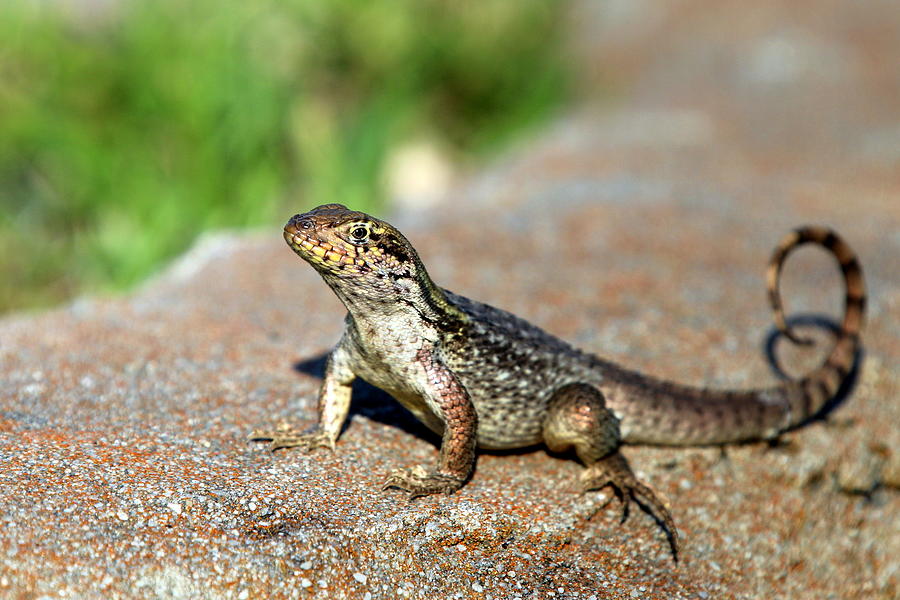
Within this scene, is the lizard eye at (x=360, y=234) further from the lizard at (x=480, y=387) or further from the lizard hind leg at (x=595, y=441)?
the lizard hind leg at (x=595, y=441)

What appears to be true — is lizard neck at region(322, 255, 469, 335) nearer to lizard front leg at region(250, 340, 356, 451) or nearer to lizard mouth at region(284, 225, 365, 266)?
lizard mouth at region(284, 225, 365, 266)

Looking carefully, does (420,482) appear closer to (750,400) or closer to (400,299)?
(400,299)

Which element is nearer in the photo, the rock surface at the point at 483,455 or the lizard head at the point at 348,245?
the rock surface at the point at 483,455

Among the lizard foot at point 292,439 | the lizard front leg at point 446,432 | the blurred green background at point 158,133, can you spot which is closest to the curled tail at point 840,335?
the lizard front leg at point 446,432

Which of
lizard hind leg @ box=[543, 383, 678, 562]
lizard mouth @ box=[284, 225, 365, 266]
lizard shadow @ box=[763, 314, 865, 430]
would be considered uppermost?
lizard mouth @ box=[284, 225, 365, 266]

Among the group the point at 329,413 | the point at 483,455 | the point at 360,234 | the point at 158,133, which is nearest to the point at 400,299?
the point at 360,234

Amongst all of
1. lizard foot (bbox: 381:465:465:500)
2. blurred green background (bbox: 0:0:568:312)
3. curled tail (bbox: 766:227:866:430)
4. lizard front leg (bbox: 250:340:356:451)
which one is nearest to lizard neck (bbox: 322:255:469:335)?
lizard front leg (bbox: 250:340:356:451)

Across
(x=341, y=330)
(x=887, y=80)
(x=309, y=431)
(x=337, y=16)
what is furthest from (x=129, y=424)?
(x=887, y=80)

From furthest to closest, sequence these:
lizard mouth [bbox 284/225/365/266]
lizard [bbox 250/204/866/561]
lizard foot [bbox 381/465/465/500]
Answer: lizard foot [bbox 381/465/465/500], lizard [bbox 250/204/866/561], lizard mouth [bbox 284/225/365/266]
